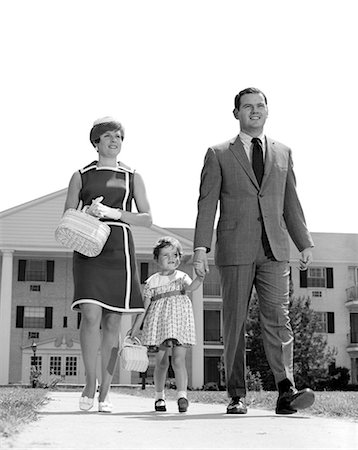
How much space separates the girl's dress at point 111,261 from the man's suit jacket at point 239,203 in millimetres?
530

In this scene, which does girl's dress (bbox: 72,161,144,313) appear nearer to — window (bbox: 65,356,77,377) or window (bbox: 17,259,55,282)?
window (bbox: 65,356,77,377)

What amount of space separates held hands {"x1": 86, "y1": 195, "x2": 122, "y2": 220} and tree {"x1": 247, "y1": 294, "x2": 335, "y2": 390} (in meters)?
29.1

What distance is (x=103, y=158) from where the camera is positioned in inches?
236

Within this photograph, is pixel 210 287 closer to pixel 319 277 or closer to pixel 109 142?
pixel 319 277

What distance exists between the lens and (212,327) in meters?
45.7

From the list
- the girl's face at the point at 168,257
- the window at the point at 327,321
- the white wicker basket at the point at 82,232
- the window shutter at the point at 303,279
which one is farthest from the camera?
the window shutter at the point at 303,279

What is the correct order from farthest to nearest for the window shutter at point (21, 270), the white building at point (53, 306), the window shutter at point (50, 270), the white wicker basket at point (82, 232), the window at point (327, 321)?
the window at point (327, 321), the window shutter at point (50, 270), the window shutter at point (21, 270), the white building at point (53, 306), the white wicker basket at point (82, 232)

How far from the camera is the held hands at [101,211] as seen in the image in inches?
220

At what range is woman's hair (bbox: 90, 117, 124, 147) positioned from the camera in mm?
5934

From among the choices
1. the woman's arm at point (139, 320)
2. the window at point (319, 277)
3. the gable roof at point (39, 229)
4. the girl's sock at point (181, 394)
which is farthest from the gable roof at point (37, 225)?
the girl's sock at point (181, 394)

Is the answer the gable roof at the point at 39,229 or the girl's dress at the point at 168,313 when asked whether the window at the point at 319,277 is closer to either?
the gable roof at the point at 39,229

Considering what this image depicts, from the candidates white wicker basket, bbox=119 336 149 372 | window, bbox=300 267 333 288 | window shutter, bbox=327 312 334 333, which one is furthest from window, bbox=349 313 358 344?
white wicker basket, bbox=119 336 149 372

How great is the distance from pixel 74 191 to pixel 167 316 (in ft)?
3.98

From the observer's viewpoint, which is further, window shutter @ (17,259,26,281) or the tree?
window shutter @ (17,259,26,281)
